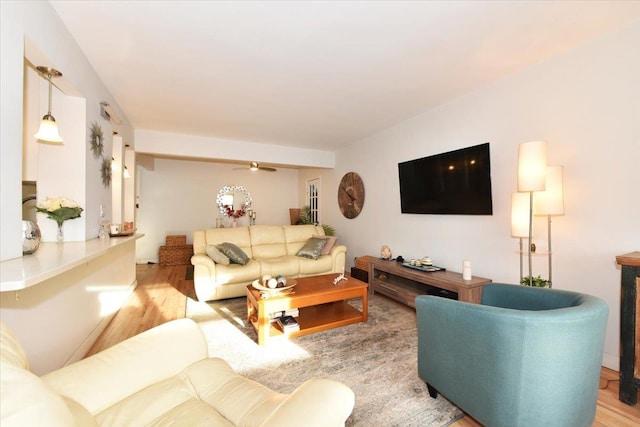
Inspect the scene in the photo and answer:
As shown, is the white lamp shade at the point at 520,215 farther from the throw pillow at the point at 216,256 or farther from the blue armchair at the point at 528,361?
the throw pillow at the point at 216,256

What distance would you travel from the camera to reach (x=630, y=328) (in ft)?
5.51

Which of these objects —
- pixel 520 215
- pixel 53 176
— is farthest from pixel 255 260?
pixel 520 215

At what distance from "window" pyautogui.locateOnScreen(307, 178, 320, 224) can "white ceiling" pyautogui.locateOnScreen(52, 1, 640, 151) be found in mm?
3333

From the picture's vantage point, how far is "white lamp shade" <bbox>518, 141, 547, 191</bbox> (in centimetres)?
207

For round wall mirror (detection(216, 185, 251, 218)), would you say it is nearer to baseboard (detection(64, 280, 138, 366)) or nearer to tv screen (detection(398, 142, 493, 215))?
baseboard (detection(64, 280, 138, 366))

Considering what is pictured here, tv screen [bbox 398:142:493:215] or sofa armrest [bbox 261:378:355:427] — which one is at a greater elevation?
tv screen [bbox 398:142:493:215]

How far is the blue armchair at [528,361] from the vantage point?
120 centimetres

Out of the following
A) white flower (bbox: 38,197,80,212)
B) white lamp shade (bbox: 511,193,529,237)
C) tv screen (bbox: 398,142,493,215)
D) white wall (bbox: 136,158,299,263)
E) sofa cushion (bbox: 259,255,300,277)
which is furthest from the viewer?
white wall (bbox: 136,158,299,263)

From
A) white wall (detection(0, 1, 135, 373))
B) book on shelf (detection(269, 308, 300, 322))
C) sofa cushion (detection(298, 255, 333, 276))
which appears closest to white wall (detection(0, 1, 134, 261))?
white wall (detection(0, 1, 135, 373))

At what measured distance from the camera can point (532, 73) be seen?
8.25 feet

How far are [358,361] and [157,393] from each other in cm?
151

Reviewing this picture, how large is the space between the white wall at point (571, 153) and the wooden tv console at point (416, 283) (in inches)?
13.0

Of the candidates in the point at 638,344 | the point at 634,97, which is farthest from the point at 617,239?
the point at 634,97

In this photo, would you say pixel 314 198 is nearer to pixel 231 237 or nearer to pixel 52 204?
pixel 231 237
